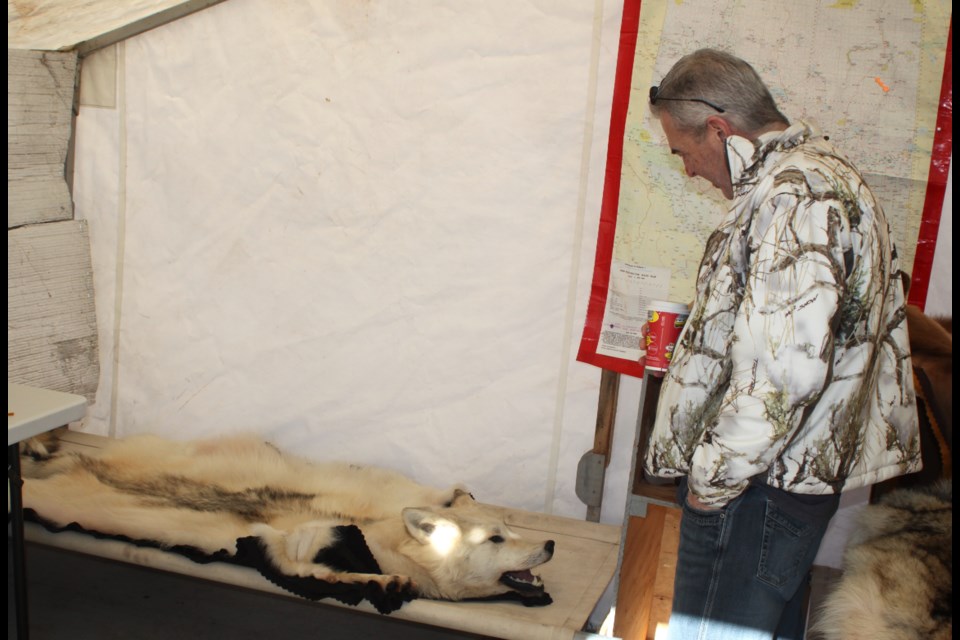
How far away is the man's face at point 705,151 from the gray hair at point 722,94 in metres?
0.03

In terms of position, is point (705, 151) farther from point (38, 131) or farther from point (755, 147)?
point (38, 131)

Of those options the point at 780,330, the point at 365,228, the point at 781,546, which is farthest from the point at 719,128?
the point at 365,228

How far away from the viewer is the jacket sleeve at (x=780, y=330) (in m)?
1.66

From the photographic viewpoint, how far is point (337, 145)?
10.9 ft

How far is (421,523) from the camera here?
8.86ft

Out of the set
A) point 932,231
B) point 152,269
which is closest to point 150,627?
point 152,269

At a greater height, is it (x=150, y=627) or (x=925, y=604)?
(x=925, y=604)

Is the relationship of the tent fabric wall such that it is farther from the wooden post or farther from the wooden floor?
the wooden floor

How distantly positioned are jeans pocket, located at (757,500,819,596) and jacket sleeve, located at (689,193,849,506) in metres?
0.16

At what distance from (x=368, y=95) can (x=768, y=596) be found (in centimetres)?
224

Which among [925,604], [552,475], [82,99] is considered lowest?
[552,475]

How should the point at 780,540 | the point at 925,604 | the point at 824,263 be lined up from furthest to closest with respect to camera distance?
1. the point at 925,604
2. the point at 780,540
3. the point at 824,263

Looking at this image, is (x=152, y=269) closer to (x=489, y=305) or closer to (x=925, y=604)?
(x=489, y=305)

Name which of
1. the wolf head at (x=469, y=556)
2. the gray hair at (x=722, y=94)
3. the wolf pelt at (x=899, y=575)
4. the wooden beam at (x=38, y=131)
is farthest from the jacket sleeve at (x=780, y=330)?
the wooden beam at (x=38, y=131)
